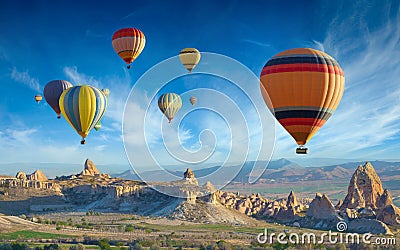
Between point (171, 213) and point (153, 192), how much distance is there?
59.3ft

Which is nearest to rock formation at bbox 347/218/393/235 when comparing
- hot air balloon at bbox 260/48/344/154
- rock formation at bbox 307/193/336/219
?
rock formation at bbox 307/193/336/219

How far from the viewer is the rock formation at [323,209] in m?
113

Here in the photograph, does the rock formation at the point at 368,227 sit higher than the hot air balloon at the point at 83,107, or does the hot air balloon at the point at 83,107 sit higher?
the hot air balloon at the point at 83,107

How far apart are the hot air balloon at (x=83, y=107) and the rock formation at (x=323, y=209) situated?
204 feet

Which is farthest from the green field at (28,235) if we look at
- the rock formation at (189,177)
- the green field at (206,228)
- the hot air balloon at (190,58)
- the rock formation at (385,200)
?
the rock formation at (385,200)

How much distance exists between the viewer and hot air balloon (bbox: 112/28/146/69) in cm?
7744

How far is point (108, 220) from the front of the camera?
11356cm

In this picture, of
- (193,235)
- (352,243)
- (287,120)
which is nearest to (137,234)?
(193,235)

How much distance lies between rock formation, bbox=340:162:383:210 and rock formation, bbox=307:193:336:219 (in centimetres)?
759

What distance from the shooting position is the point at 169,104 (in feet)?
284

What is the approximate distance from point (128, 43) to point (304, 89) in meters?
34.8

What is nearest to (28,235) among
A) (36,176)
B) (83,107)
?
(83,107)

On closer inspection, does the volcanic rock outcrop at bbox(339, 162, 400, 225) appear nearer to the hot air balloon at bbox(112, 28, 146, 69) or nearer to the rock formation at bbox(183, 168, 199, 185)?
the rock formation at bbox(183, 168, 199, 185)

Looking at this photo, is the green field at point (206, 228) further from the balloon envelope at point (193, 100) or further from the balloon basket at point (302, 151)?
the balloon basket at point (302, 151)
